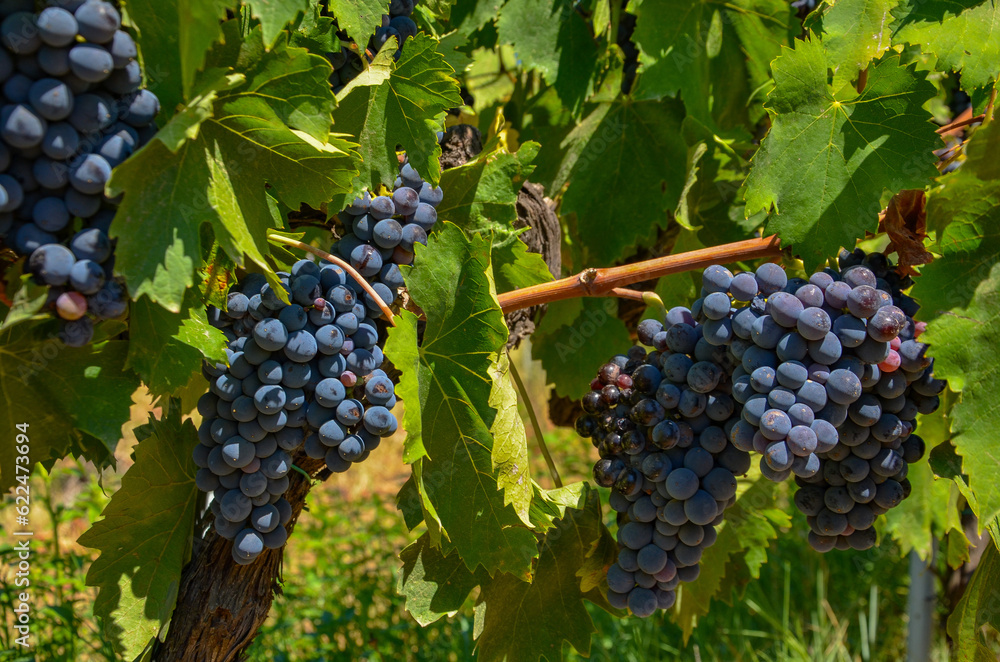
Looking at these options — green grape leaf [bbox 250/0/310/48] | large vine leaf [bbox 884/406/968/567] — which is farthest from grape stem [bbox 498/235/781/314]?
large vine leaf [bbox 884/406/968/567]

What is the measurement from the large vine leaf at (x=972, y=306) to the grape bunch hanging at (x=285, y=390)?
0.85 metres

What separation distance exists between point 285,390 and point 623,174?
1.01 meters

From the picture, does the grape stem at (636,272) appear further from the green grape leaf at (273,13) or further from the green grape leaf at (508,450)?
the green grape leaf at (273,13)

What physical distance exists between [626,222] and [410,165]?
658 millimetres

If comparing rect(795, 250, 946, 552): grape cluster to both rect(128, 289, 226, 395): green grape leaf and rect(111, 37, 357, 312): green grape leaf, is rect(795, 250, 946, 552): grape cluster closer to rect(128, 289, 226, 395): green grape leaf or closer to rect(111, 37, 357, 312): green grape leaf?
rect(111, 37, 357, 312): green grape leaf

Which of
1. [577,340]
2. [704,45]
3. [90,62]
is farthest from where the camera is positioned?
[577,340]

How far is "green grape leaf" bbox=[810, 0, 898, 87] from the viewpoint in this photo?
1306 mm

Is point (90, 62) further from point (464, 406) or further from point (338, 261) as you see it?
point (464, 406)

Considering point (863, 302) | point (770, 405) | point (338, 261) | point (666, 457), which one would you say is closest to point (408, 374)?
point (338, 261)

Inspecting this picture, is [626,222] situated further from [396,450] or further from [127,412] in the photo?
[396,450]

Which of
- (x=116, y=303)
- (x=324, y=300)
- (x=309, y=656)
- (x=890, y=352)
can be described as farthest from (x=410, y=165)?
(x=309, y=656)

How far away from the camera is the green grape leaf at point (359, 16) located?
119cm

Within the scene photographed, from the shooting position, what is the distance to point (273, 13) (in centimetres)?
91

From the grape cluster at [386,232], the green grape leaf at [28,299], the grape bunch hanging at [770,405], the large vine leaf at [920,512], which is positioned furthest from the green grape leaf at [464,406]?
the large vine leaf at [920,512]
